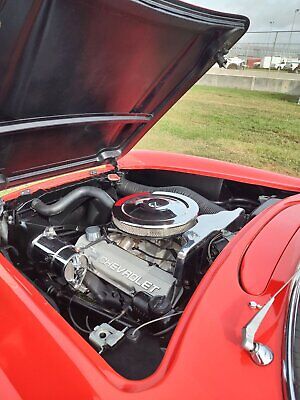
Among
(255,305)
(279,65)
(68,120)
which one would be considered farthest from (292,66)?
(255,305)

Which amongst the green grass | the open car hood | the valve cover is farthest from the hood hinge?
the green grass

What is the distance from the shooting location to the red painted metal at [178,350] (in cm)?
82

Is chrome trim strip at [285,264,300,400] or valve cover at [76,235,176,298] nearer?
chrome trim strip at [285,264,300,400]

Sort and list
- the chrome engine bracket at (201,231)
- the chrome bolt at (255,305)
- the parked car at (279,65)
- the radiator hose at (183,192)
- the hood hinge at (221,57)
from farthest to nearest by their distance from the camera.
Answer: the parked car at (279,65) < the radiator hose at (183,192) < the hood hinge at (221,57) < the chrome engine bracket at (201,231) < the chrome bolt at (255,305)

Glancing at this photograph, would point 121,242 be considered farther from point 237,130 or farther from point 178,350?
point 237,130

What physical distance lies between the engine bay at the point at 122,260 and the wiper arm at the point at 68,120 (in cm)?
31

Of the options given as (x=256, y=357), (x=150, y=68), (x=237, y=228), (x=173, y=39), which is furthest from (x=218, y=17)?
(x=256, y=357)

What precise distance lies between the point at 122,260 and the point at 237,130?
6401 millimetres

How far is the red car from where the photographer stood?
869 mm

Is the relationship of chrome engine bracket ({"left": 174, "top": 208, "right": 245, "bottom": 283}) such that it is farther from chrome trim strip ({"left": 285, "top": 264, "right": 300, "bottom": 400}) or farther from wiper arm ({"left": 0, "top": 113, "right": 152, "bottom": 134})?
wiper arm ({"left": 0, "top": 113, "right": 152, "bottom": 134})

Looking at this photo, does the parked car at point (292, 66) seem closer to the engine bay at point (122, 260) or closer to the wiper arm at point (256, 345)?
the engine bay at point (122, 260)

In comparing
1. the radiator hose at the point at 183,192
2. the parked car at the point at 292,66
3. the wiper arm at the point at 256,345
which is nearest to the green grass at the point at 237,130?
the parked car at the point at 292,66

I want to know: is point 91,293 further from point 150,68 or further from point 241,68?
point 241,68

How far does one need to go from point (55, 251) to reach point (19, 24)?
2.33 ft
